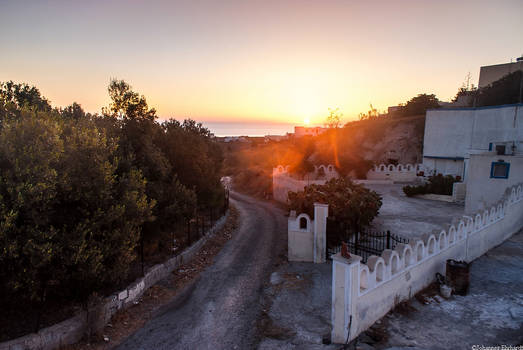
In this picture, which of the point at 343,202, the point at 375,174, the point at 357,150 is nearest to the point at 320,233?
the point at 343,202

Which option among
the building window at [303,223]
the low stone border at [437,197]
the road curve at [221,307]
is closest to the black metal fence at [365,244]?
the building window at [303,223]

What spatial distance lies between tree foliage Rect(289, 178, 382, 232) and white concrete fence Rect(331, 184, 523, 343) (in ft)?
10.7


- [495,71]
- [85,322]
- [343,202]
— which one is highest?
[495,71]

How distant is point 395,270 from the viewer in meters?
9.18

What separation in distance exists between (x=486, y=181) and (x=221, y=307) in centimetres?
1643

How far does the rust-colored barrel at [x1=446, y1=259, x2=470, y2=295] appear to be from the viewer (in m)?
10.3

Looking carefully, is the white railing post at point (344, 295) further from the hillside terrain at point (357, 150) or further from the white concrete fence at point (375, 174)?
the hillside terrain at point (357, 150)

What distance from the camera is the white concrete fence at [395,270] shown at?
773 cm

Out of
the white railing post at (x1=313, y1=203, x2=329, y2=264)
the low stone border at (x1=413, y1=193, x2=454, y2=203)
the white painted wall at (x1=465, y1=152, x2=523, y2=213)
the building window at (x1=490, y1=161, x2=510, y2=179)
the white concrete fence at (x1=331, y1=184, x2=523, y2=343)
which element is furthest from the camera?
the low stone border at (x1=413, y1=193, x2=454, y2=203)

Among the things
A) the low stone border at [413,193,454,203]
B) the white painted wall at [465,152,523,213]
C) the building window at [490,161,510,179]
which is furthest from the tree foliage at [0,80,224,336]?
the low stone border at [413,193,454,203]

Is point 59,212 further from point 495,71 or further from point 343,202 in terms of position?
point 495,71

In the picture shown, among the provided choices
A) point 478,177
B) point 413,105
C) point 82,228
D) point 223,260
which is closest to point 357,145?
point 413,105

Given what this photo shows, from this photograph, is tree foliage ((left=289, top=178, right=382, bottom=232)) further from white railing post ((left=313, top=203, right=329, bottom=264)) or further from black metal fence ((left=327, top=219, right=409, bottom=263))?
white railing post ((left=313, top=203, right=329, bottom=264))

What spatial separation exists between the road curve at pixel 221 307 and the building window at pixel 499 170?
12.4 metres
